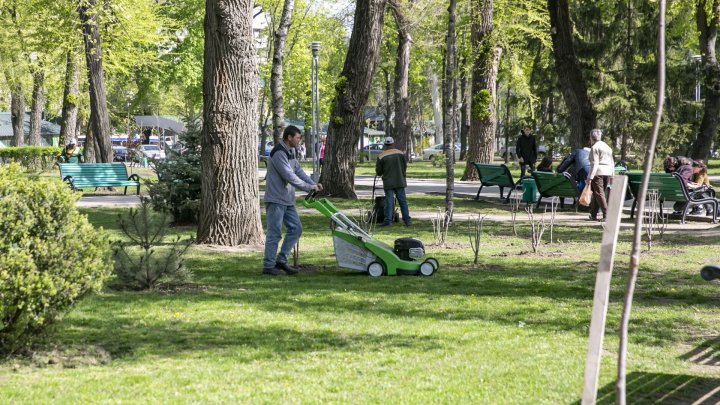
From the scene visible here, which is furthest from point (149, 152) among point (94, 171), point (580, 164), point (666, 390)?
point (666, 390)

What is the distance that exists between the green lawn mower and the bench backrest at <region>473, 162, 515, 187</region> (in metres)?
11.7

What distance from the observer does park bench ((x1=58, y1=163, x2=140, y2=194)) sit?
2553 cm

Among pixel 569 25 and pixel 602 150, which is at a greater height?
pixel 569 25

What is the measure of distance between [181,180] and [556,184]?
25.2 feet

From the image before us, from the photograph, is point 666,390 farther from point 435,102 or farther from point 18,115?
point 435,102

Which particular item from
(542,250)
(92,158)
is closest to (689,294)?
(542,250)

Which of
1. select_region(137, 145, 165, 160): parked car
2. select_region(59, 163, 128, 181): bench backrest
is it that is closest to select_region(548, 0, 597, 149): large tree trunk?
select_region(59, 163, 128, 181): bench backrest

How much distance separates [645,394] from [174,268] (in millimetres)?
5699

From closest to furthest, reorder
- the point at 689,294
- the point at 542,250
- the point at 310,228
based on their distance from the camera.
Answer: the point at 689,294 → the point at 542,250 → the point at 310,228

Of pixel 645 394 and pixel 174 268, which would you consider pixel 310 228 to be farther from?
pixel 645 394

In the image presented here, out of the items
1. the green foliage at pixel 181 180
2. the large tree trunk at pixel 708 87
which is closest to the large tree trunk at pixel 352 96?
the green foliage at pixel 181 180

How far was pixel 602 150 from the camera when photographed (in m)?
17.9

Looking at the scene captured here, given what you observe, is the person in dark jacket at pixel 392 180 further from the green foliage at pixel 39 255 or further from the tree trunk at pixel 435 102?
the tree trunk at pixel 435 102

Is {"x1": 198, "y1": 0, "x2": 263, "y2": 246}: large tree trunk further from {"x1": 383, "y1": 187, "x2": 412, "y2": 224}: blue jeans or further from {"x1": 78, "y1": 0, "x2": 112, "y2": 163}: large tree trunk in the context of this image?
{"x1": 78, "y1": 0, "x2": 112, "y2": 163}: large tree trunk
